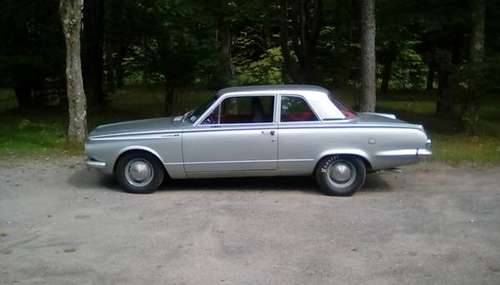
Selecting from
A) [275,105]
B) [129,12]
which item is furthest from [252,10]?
[275,105]

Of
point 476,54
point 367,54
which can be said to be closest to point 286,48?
point 367,54

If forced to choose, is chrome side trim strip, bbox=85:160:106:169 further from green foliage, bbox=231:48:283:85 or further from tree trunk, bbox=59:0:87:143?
green foliage, bbox=231:48:283:85

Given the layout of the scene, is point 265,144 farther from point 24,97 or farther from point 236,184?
point 24,97

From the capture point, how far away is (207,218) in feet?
26.9

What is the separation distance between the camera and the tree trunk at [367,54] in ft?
44.6

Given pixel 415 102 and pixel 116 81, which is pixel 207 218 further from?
pixel 415 102

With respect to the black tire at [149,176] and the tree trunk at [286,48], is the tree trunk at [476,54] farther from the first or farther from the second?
the black tire at [149,176]

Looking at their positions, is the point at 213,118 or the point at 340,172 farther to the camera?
the point at 213,118

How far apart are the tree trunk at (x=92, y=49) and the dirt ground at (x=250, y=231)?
358 inches

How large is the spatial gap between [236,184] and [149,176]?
1.31 meters

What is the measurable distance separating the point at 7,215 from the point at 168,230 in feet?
7.13

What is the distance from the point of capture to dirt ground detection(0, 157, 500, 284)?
20.7 feet

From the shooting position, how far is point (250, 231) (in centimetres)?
764

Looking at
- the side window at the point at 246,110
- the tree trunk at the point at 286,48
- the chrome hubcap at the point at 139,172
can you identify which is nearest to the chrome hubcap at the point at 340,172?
the side window at the point at 246,110
